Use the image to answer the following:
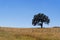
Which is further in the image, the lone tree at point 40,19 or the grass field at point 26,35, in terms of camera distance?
the lone tree at point 40,19

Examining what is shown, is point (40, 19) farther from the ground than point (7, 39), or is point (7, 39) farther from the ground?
point (40, 19)

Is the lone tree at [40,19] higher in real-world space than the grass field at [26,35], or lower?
higher

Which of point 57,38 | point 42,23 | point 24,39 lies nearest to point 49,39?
point 57,38

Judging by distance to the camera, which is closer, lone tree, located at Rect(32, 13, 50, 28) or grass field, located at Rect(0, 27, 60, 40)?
grass field, located at Rect(0, 27, 60, 40)

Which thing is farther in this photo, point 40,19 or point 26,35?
point 40,19

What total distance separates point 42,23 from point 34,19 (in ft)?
14.9

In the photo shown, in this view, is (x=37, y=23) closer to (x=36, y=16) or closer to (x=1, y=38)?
(x=36, y=16)

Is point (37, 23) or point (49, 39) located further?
point (37, 23)

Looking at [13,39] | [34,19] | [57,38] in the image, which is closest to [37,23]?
[34,19]

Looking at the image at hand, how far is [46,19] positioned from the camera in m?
86.8

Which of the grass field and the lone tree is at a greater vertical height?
the lone tree

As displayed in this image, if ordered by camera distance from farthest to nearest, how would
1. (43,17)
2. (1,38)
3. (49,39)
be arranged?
(43,17) → (49,39) → (1,38)

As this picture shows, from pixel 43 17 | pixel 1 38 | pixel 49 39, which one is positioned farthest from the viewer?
pixel 43 17

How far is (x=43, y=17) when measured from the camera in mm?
86750
